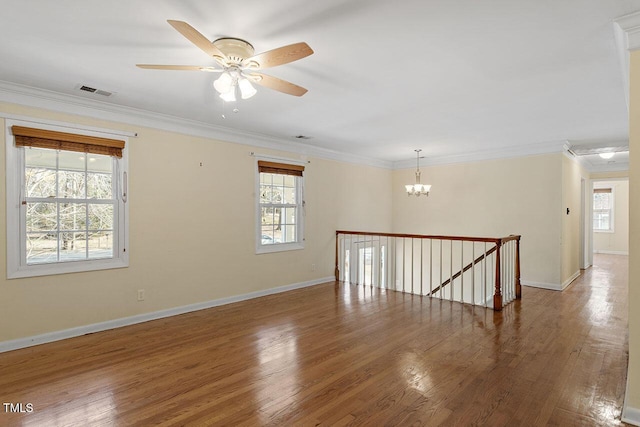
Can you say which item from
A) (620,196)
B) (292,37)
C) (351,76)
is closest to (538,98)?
(351,76)

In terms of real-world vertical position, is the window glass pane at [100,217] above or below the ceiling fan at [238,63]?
below

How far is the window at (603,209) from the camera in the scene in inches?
425

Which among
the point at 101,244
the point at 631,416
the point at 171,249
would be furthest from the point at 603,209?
the point at 101,244

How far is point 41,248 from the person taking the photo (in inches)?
136

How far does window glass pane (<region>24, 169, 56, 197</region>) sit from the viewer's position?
3.38 m

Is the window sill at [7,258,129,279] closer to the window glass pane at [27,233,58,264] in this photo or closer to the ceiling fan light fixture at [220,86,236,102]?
the window glass pane at [27,233,58,264]

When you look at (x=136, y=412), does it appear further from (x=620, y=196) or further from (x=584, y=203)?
(x=620, y=196)

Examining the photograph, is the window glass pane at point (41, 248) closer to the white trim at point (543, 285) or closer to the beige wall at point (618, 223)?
the white trim at point (543, 285)

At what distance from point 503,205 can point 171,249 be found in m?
5.65

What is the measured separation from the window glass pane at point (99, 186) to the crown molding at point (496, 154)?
226 inches

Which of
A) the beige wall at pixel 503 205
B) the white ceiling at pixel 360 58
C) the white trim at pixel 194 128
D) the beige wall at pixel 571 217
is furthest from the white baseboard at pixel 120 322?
the beige wall at pixel 571 217

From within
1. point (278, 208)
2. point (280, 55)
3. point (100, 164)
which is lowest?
point (278, 208)

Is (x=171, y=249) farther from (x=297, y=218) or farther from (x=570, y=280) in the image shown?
(x=570, y=280)

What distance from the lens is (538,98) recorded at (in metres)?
3.52
